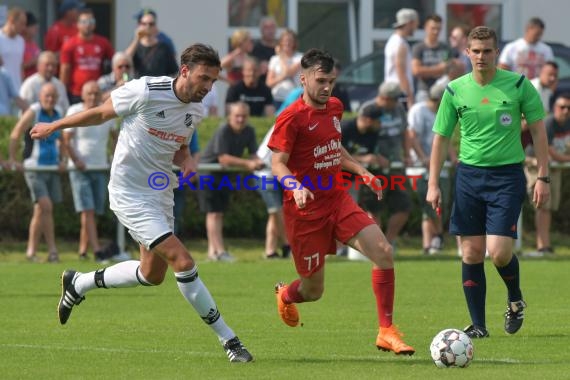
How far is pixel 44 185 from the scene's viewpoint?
1866 centimetres

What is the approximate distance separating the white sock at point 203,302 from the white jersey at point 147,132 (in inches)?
32.3

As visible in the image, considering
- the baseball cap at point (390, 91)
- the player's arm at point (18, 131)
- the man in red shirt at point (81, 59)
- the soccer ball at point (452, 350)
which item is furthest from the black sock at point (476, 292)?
the man in red shirt at point (81, 59)

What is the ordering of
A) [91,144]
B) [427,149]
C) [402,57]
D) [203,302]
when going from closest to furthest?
[203,302] → [91,144] → [427,149] → [402,57]

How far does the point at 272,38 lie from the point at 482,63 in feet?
39.5

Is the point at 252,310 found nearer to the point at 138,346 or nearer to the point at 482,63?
the point at 138,346

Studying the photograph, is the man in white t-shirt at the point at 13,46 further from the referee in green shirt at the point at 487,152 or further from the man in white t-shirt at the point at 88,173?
the referee in green shirt at the point at 487,152

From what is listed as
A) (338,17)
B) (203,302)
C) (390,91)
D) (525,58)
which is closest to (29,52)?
(390,91)

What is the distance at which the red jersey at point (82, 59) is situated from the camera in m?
20.7

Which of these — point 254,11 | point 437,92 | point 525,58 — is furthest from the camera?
point 254,11

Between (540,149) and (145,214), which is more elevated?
(540,149)

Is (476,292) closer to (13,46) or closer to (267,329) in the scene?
(267,329)

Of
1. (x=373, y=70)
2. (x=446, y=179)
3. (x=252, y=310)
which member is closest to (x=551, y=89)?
(x=446, y=179)

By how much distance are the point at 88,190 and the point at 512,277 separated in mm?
8544

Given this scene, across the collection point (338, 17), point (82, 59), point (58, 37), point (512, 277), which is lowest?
point (512, 277)
